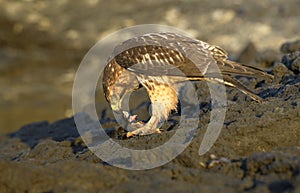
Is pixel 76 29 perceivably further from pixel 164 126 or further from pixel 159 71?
pixel 164 126

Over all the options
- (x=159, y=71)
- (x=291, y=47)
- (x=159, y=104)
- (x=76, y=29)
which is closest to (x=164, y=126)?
(x=159, y=104)

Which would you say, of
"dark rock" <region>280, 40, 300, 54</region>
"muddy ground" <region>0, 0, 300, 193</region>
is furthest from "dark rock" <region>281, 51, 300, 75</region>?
"dark rock" <region>280, 40, 300, 54</region>

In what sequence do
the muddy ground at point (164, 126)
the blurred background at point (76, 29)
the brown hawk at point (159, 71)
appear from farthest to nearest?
the blurred background at point (76, 29)
the brown hawk at point (159, 71)
the muddy ground at point (164, 126)

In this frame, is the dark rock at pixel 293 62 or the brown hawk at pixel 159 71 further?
the dark rock at pixel 293 62

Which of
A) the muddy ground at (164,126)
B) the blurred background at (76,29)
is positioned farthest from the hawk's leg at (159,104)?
the blurred background at (76,29)

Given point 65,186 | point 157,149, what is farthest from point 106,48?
point 65,186

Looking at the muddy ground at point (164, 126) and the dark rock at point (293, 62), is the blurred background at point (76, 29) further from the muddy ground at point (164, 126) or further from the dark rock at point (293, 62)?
the dark rock at point (293, 62)
